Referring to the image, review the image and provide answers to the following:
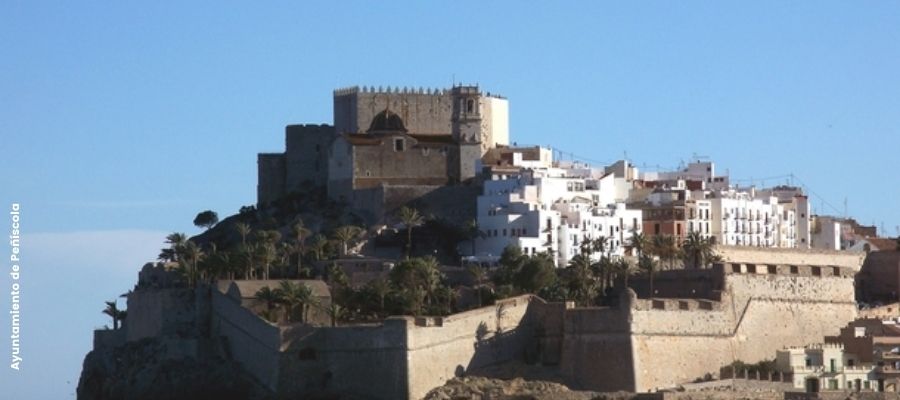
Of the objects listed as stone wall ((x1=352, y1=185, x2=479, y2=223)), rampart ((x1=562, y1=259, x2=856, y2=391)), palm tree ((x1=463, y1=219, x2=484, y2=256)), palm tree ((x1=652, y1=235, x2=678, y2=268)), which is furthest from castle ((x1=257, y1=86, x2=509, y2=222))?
rampart ((x1=562, y1=259, x2=856, y2=391))

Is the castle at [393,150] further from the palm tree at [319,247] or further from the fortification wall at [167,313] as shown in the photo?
the fortification wall at [167,313]

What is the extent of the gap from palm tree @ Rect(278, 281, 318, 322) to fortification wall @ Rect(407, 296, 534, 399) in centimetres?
507

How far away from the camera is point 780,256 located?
3290 inches

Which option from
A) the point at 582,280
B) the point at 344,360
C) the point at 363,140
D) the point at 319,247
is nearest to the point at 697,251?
the point at 582,280

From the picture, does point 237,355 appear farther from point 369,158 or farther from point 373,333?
point 369,158

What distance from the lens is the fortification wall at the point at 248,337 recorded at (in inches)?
2918

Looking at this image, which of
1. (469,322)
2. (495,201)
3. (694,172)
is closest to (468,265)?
(495,201)

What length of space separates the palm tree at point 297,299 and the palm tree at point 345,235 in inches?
290

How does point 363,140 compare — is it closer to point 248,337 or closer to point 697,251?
point 697,251

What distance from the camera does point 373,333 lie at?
72.6 meters

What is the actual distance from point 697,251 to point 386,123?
12.9 meters

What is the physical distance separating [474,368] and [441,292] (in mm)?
5526

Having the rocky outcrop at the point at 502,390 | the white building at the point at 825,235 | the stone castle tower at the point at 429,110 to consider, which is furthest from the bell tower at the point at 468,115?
the rocky outcrop at the point at 502,390

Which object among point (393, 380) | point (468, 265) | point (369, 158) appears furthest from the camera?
point (369, 158)
